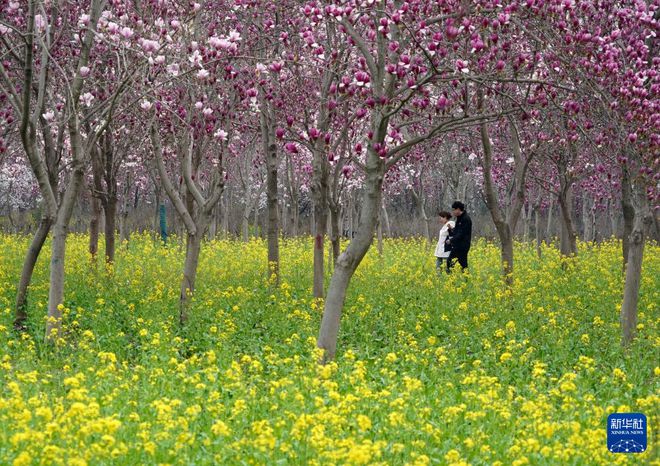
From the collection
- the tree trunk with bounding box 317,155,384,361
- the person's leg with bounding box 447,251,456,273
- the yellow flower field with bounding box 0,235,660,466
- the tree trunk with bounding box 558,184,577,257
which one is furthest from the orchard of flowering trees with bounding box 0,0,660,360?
the tree trunk with bounding box 558,184,577,257

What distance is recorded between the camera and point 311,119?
49.1 feet

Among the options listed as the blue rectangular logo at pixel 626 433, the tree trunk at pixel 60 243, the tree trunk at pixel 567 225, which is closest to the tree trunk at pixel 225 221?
the tree trunk at pixel 567 225

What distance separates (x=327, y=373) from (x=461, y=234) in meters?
10.6

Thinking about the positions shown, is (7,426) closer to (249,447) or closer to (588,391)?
(249,447)

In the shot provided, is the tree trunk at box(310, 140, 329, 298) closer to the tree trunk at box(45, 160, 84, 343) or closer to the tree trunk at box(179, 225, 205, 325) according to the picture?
the tree trunk at box(179, 225, 205, 325)

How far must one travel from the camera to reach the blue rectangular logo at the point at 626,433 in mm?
6672

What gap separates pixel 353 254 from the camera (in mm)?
9953

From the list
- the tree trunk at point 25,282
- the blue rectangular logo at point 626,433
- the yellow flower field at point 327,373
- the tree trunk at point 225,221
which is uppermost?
the tree trunk at point 225,221

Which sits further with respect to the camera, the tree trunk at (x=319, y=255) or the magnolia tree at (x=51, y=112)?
the tree trunk at (x=319, y=255)

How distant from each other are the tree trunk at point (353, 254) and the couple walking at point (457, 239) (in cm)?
789

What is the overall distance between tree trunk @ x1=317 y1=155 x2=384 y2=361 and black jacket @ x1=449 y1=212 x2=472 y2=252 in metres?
8.25

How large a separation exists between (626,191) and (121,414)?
460 inches

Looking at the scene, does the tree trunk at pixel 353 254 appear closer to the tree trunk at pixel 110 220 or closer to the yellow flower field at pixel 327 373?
the yellow flower field at pixel 327 373

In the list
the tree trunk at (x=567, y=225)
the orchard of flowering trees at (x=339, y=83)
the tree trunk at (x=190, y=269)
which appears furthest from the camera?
the tree trunk at (x=567, y=225)
